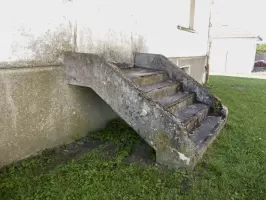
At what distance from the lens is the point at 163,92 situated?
13.5ft

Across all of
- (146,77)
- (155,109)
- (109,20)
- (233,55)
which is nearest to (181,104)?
(146,77)

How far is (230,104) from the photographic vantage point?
6.57 m

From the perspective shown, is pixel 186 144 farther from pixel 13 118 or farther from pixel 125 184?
pixel 13 118

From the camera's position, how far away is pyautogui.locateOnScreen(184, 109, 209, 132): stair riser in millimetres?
3547

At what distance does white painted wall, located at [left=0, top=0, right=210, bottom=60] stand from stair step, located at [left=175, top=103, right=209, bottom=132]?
1.83m

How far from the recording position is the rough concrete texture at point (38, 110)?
2861 mm

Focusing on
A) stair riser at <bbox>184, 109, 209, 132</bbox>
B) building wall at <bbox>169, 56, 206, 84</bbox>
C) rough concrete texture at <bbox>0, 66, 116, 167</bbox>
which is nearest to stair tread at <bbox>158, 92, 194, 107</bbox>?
stair riser at <bbox>184, 109, 209, 132</bbox>

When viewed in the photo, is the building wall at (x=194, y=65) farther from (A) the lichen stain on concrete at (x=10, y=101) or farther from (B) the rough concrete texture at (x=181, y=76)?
(A) the lichen stain on concrete at (x=10, y=101)

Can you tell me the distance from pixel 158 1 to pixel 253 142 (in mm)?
3757

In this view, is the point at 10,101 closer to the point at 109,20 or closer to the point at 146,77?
the point at 146,77

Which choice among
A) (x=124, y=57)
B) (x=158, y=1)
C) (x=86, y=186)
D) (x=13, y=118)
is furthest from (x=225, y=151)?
(x=158, y=1)

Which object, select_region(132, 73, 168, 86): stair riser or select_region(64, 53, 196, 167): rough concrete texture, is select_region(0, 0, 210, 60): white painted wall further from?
select_region(132, 73, 168, 86): stair riser

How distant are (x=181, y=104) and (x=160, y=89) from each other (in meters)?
0.44

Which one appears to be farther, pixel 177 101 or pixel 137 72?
pixel 137 72
